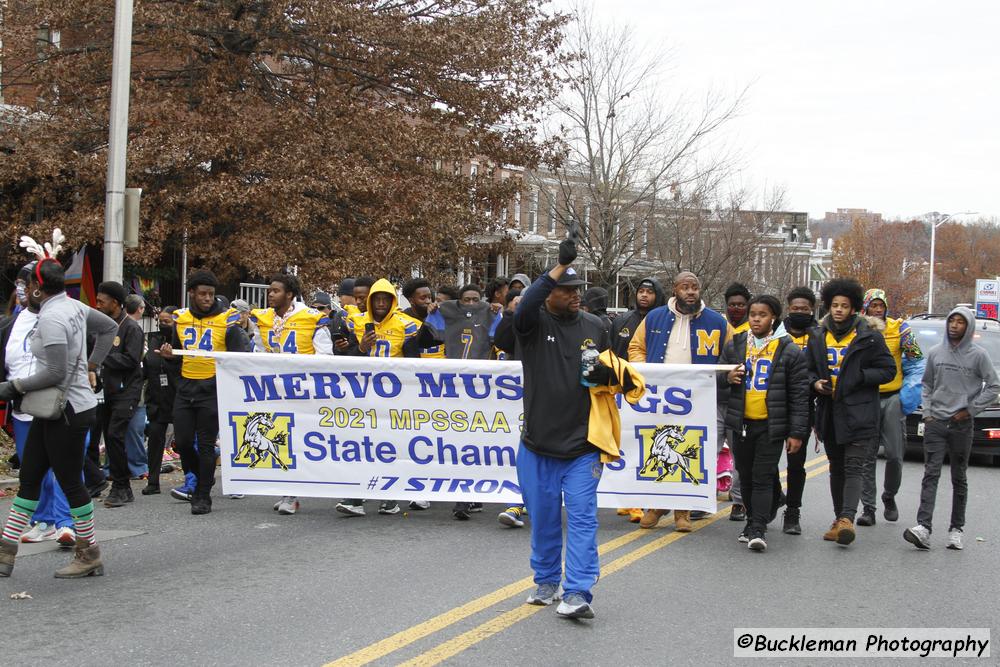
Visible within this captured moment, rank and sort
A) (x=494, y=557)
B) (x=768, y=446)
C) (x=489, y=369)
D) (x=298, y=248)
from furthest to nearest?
(x=298, y=248) < (x=489, y=369) < (x=768, y=446) < (x=494, y=557)

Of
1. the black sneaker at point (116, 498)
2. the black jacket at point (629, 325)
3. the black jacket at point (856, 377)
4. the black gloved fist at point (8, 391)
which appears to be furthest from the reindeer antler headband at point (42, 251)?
the black jacket at point (856, 377)

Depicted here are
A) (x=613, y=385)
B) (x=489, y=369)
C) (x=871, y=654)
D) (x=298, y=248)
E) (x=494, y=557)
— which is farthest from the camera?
(x=298, y=248)

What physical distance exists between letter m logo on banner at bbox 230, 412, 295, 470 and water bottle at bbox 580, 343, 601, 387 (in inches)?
151

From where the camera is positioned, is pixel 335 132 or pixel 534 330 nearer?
pixel 534 330

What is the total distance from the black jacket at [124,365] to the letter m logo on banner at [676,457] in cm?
469

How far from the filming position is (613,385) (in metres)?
5.83

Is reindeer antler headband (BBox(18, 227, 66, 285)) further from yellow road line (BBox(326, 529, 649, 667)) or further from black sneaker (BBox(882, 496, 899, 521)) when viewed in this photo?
black sneaker (BBox(882, 496, 899, 521))

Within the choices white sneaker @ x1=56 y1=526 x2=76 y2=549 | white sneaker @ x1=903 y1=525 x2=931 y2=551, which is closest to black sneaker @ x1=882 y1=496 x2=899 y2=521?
white sneaker @ x1=903 y1=525 x2=931 y2=551

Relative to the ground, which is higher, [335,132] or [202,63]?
[202,63]

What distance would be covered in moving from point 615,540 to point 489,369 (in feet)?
5.61

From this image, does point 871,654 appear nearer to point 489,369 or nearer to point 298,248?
point 489,369

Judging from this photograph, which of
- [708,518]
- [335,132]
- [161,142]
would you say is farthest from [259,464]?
[335,132]

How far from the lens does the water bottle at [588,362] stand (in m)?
5.78

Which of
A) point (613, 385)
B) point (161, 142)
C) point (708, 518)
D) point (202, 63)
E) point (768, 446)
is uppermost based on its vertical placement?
point (202, 63)
